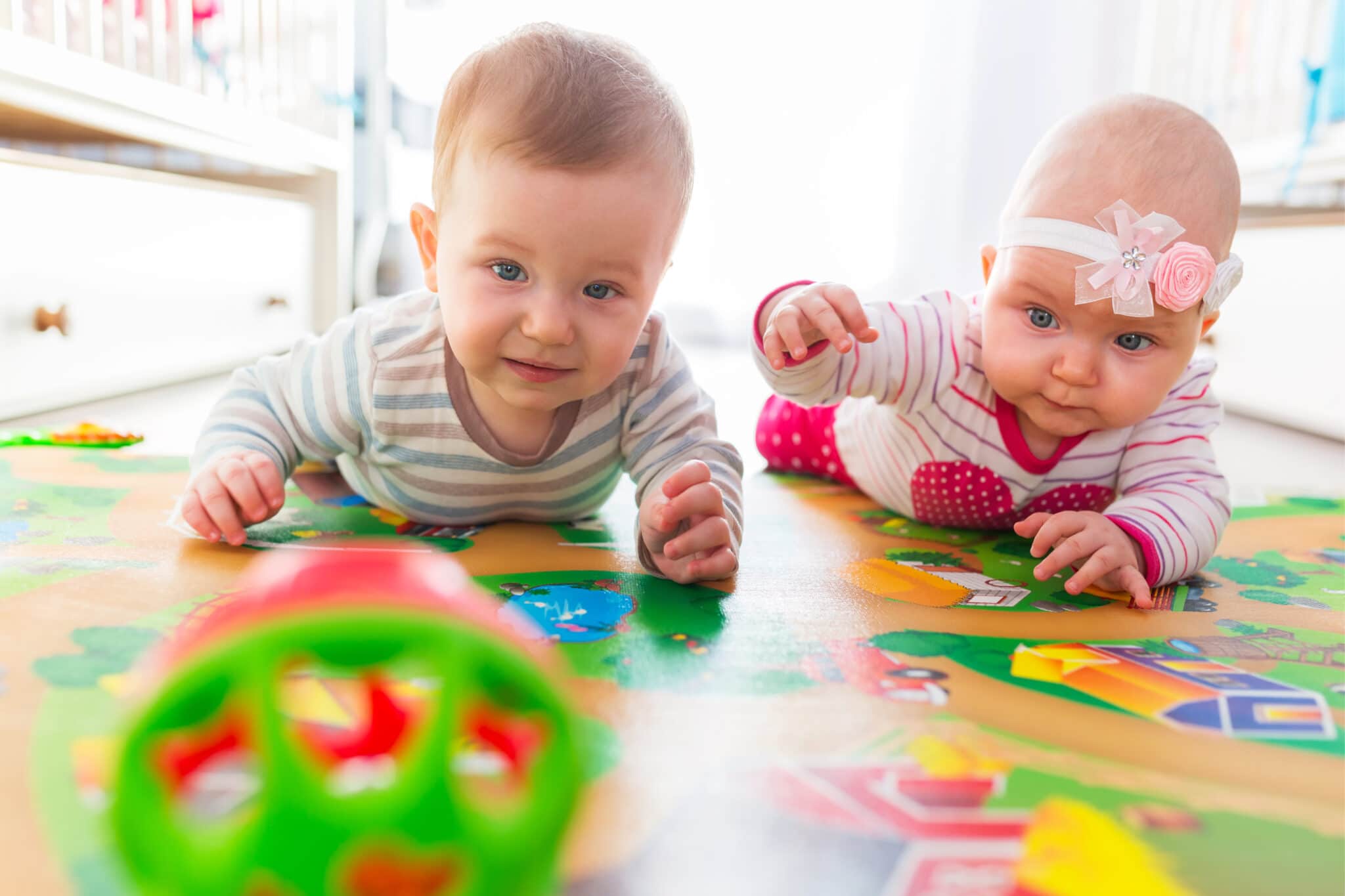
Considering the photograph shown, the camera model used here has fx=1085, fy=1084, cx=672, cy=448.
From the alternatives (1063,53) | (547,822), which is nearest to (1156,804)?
(547,822)

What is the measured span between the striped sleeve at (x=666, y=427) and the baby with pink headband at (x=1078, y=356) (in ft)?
0.24

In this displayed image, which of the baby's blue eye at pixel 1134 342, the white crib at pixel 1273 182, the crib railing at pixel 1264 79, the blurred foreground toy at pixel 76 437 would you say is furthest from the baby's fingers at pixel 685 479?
the crib railing at pixel 1264 79

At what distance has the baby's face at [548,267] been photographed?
2.43 ft

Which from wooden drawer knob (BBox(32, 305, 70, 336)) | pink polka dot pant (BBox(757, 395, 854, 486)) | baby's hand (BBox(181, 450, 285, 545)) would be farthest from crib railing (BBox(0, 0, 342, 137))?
pink polka dot pant (BBox(757, 395, 854, 486))

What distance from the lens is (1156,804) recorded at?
48 centimetres

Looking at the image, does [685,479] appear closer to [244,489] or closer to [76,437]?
[244,489]

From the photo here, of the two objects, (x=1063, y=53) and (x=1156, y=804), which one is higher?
(x=1063, y=53)

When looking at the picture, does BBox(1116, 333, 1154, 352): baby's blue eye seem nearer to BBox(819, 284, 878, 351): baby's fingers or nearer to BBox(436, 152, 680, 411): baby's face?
BBox(819, 284, 878, 351): baby's fingers

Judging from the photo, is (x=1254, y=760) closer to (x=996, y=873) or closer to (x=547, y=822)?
(x=996, y=873)

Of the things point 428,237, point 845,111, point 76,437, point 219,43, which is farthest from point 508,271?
point 845,111

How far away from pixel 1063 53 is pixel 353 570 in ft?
8.66

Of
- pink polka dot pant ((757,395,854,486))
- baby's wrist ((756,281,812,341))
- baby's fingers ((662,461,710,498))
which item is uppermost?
baby's wrist ((756,281,812,341))

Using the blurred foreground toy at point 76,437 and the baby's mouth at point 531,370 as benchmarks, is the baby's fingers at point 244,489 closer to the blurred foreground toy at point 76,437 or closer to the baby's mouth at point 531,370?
the baby's mouth at point 531,370

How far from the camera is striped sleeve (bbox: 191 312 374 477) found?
90 centimetres
